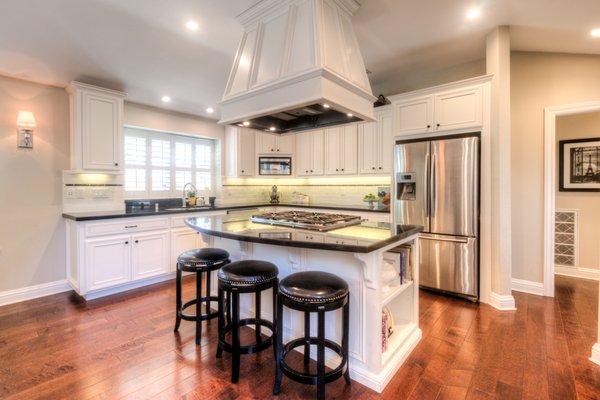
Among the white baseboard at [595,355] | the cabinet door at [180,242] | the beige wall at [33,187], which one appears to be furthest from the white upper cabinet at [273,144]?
the white baseboard at [595,355]

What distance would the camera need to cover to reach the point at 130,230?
358 centimetres

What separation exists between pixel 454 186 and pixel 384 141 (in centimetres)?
132

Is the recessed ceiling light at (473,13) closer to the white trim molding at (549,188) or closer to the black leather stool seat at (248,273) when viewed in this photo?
the white trim molding at (549,188)

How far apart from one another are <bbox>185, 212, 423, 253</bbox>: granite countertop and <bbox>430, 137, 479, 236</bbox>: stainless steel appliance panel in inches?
46.1

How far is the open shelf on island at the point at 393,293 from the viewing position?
1.92 metres

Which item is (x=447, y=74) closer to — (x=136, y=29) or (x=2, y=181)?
(x=136, y=29)

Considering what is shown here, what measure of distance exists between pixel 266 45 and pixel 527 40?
9.25ft

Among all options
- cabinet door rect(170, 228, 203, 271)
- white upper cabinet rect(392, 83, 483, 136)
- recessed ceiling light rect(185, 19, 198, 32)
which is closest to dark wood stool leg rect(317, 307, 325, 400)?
recessed ceiling light rect(185, 19, 198, 32)

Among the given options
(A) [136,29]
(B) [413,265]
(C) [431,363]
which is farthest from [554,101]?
(A) [136,29]

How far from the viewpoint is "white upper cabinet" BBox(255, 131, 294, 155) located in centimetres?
533

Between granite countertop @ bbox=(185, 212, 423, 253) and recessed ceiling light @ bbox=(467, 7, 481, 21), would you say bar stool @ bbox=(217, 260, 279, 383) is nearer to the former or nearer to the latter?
granite countertop @ bbox=(185, 212, 423, 253)

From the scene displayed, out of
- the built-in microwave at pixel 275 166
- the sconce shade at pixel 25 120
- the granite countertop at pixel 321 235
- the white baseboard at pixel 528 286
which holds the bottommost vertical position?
the white baseboard at pixel 528 286

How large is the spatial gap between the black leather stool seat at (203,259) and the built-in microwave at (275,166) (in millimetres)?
2968

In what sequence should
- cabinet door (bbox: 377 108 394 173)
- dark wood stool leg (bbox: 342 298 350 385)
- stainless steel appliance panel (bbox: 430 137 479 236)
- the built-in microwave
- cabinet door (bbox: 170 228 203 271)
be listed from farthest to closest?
1. the built-in microwave
2. cabinet door (bbox: 377 108 394 173)
3. cabinet door (bbox: 170 228 203 271)
4. stainless steel appliance panel (bbox: 430 137 479 236)
5. dark wood stool leg (bbox: 342 298 350 385)
